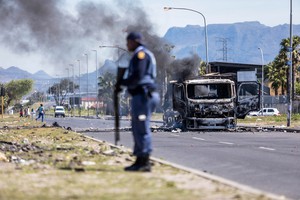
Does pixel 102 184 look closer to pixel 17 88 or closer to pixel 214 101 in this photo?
pixel 214 101

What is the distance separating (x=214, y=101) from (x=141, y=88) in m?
21.6

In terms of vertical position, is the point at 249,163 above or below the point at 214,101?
below

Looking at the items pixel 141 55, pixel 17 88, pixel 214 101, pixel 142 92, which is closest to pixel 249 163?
pixel 142 92

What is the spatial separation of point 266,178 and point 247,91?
830 inches

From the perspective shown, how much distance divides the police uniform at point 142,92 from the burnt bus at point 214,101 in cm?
2093

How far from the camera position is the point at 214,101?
104 ft

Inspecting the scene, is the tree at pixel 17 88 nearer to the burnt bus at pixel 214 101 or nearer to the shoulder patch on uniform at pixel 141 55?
the burnt bus at pixel 214 101

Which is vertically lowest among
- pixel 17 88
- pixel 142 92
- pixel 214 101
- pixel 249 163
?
pixel 249 163

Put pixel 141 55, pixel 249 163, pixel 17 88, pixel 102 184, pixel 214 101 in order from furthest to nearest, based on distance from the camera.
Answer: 1. pixel 17 88
2. pixel 214 101
3. pixel 249 163
4. pixel 141 55
5. pixel 102 184

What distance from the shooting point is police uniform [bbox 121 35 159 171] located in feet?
33.4

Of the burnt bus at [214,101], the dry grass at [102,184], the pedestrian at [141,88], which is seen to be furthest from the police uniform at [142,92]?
the burnt bus at [214,101]

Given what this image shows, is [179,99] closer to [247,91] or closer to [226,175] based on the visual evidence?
[247,91]

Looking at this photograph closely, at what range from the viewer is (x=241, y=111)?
32438mm

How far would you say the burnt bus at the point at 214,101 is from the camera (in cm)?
3150
